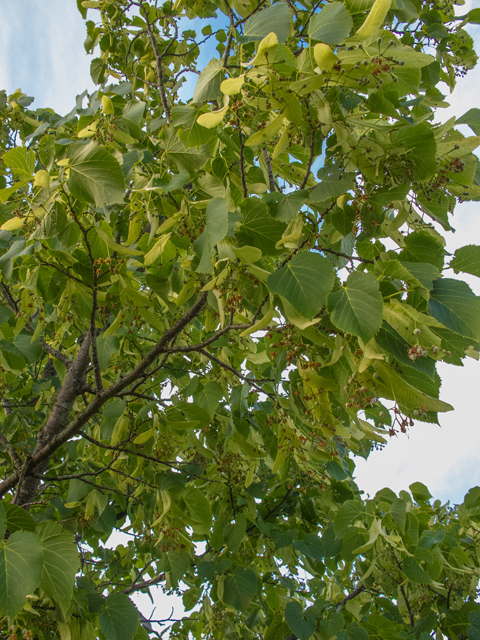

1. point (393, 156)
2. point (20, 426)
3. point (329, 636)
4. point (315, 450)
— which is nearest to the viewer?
point (393, 156)

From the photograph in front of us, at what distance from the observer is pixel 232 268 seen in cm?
134

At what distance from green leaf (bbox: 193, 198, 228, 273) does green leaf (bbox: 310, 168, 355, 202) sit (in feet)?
0.90

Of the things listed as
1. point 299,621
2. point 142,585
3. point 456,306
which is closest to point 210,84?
point 456,306

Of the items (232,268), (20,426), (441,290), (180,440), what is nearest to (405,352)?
(441,290)

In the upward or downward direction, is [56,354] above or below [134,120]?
below

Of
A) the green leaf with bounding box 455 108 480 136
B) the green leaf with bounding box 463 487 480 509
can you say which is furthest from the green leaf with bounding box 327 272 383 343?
the green leaf with bounding box 463 487 480 509

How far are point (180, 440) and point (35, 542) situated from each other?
30.3 inches

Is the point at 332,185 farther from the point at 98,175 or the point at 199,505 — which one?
the point at 199,505

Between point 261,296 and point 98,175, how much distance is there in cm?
71

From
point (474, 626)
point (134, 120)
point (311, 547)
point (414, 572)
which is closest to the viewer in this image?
point (134, 120)

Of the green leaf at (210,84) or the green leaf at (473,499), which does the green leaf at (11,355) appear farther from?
the green leaf at (473,499)

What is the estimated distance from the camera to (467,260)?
4.42 ft

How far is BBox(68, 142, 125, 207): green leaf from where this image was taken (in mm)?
1479

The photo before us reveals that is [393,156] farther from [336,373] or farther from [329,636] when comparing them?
[329,636]
